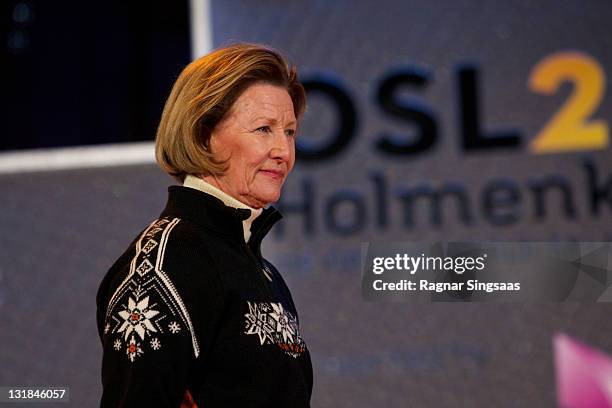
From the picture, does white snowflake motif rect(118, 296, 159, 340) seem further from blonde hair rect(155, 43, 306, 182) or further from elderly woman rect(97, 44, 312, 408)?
blonde hair rect(155, 43, 306, 182)

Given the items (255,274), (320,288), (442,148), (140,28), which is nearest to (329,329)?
(320,288)

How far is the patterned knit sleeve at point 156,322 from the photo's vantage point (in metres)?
0.98

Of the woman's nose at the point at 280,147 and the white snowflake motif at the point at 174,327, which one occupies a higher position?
the woman's nose at the point at 280,147

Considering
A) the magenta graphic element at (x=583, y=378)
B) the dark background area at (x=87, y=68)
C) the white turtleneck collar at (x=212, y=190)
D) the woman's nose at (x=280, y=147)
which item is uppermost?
the dark background area at (x=87, y=68)

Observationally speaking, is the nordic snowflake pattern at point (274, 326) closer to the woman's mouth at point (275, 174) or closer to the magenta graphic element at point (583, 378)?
the woman's mouth at point (275, 174)

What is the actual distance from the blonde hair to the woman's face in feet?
0.04

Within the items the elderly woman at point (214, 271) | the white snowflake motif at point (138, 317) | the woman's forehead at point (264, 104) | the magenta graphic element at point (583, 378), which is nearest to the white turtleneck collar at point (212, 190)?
the elderly woman at point (214, 271)

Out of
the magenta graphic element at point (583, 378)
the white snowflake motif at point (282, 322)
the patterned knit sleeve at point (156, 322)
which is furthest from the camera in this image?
the magenta graphic element at point (583, 378)

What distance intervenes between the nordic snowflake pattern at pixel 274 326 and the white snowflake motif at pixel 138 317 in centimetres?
12

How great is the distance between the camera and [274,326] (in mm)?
1101

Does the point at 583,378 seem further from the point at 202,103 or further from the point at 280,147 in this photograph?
the point at 202,103

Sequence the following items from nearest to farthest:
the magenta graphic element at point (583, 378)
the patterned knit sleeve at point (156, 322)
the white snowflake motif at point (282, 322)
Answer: the patterned knit sleeve at point (156, 322) → the white snowflake motif at point (282, 322) → the magenta graphic element at point (583, 378)

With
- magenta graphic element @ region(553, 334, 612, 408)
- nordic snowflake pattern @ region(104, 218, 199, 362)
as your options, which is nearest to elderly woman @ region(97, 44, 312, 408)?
nordic snowflake pattern @ region(104, 218, 199, 362)

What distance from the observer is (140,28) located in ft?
8.98
